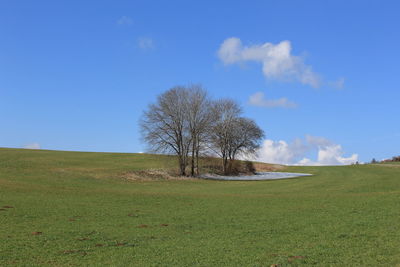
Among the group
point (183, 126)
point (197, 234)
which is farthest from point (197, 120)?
point (197, 234)

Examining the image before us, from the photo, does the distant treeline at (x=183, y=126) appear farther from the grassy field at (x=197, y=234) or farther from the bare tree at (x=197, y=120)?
the grassy field at (x=197, y=234)

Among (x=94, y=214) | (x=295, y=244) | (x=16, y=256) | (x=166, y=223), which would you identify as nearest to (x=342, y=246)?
(x=295, y=244)

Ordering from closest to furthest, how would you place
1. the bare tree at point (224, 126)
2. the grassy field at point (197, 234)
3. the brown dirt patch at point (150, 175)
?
1. the grassy field at point (197, 234)
2. the brown dirt patch at point (150, 175)
3. the bare tree at point (224, 126)

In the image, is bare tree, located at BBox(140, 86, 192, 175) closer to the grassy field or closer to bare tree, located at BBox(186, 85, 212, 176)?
bare tree, located at BBox(186, 85, 212, 176)

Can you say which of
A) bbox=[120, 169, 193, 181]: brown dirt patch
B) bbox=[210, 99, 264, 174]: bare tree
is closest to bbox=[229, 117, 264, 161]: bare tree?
bbox=[210, 99, 264, 174]: bare tree

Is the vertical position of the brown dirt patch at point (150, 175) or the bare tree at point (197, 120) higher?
the bare tree at point (197, 120)

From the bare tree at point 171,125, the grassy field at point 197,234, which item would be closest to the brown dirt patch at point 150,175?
the bare tree at point 171,125

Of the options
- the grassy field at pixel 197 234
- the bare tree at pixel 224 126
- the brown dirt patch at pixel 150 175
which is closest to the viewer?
the grassy field at pixel 197 234

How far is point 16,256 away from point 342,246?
32.1ft

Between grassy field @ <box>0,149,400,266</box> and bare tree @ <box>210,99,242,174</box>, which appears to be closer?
grassy field @ <box>0,149,400,266</box>

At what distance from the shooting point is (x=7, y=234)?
1388 cm

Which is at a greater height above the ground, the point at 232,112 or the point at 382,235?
the point at 232,112

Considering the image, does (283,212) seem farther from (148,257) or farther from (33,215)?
(33,215)

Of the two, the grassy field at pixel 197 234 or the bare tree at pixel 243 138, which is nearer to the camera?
the grassy field at pixel 197 234
